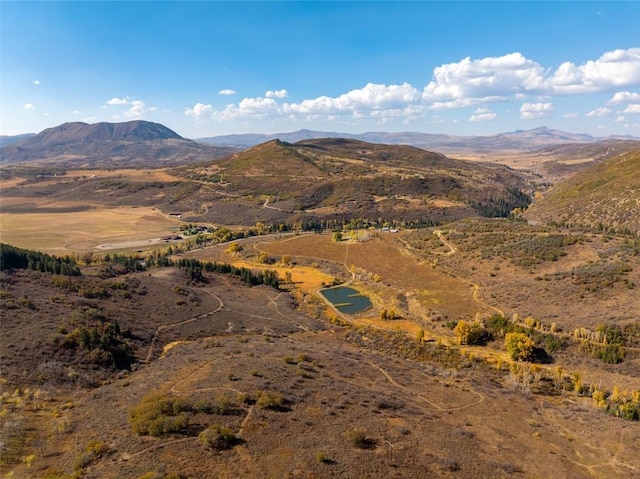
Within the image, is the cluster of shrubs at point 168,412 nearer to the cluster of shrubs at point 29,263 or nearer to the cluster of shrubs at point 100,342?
the cluster of shrubs at point 100,342

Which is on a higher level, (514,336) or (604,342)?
(514,336)

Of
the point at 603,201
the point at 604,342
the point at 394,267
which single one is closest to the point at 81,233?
the point at 394,267

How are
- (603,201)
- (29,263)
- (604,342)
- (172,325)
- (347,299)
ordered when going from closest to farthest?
(604,342) → (172,325) → (29,263) → (347,299) → (603,201)

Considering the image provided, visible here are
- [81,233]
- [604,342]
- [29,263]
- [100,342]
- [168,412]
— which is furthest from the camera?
[81,233]

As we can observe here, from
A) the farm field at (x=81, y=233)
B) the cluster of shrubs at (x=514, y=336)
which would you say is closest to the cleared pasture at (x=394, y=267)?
the cluster of shrubs at (x=514, y=336)

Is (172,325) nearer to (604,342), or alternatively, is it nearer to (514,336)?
(514,336)
